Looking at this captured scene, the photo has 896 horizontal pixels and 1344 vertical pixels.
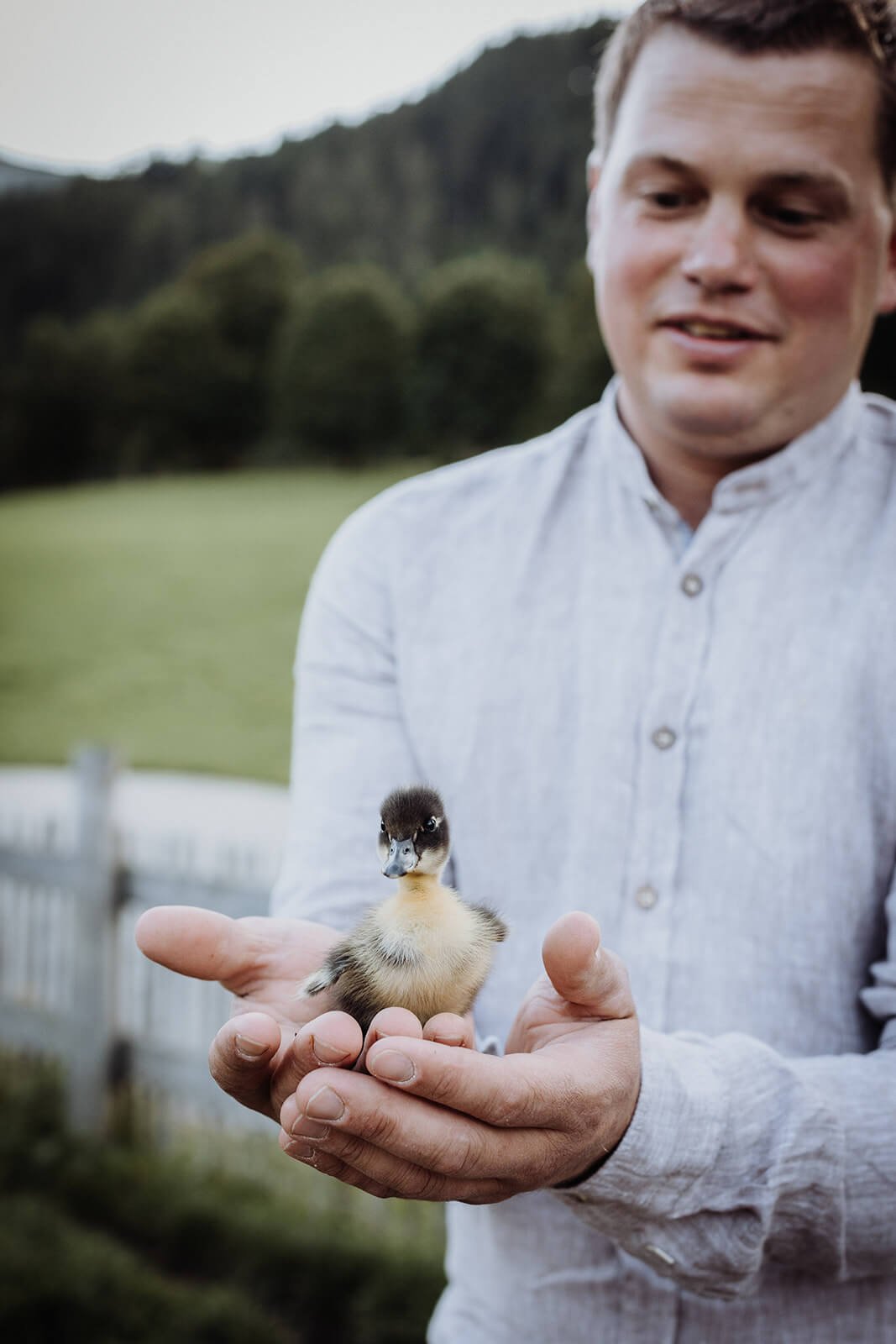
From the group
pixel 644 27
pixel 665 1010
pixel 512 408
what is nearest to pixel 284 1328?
pixel 665 1010

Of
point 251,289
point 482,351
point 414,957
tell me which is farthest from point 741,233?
point 251,289

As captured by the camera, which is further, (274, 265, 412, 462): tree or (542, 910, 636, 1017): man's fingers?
(274, 265, 412, 462): tree

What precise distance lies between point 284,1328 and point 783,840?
7.79 ft

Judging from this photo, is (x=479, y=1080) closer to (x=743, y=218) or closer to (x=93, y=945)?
(x=743, y=218)

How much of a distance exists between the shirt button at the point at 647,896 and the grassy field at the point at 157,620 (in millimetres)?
2931

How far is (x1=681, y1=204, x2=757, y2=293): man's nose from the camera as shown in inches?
46.3

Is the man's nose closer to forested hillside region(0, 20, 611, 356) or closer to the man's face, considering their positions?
the man's face

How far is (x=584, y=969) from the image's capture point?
2.60 feet

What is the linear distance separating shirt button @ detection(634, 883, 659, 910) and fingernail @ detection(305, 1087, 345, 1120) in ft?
1.71

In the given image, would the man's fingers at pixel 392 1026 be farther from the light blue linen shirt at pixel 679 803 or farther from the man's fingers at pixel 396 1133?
the light blue linen shirt at pixel 679 803

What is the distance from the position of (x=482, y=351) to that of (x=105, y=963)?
2.35 meters

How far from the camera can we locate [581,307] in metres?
3.36

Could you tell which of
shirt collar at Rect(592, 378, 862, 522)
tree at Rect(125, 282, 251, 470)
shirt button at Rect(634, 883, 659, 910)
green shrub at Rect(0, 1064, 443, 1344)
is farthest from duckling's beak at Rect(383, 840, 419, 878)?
tree at Rect(125, 282, 251, 470)

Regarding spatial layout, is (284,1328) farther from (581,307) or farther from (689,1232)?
(581,307)
